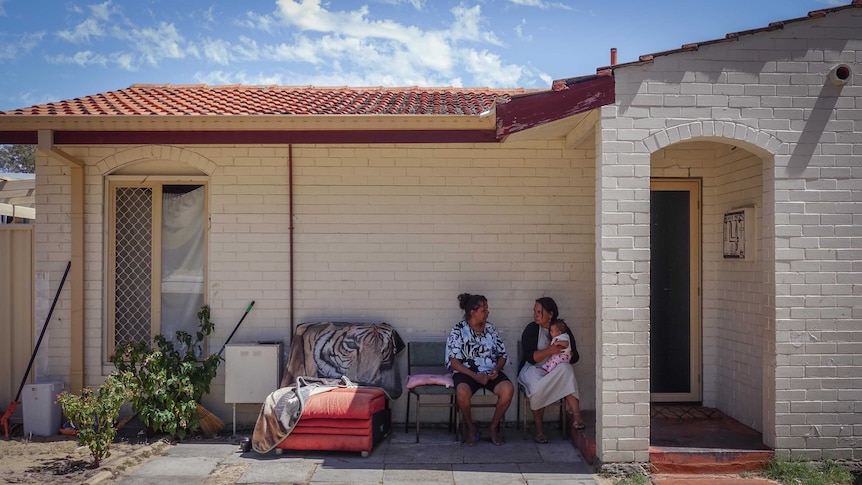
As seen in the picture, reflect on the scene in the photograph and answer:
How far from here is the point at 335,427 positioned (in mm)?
6035

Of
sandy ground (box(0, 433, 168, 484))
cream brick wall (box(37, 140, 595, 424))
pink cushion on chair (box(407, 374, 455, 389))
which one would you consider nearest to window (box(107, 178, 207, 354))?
cream brick wall (box(37, 140, 595, 424))

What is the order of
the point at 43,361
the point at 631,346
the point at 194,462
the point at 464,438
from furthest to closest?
the point at 43,361
the point at 464,438
the point at 194,462
the point at 631,346

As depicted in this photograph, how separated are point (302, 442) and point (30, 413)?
281 centimetres

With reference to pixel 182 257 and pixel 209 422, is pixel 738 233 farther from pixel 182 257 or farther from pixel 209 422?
pixel 182 257

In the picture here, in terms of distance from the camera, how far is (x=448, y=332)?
713 centimetres

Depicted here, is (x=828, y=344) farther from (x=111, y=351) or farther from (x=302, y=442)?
(x=111, y=351)

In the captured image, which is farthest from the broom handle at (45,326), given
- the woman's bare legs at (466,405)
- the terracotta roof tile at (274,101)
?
the woman's bare legs at (466,405)

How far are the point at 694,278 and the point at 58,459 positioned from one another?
6.24 meters

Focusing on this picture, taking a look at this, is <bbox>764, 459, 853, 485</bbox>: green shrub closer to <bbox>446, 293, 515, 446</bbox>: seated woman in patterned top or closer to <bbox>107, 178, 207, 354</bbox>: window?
<bbox>446, 293, 515, 446</bbox>: seated woman in patterned top

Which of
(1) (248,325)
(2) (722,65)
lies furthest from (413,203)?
(2) (722,65)

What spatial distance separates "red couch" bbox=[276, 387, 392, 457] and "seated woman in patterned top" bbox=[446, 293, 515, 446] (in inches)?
35.6

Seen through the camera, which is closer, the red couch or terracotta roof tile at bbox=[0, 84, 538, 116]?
the red couch

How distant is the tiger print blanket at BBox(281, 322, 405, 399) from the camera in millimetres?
6746

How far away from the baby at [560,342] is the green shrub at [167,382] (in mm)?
3245
